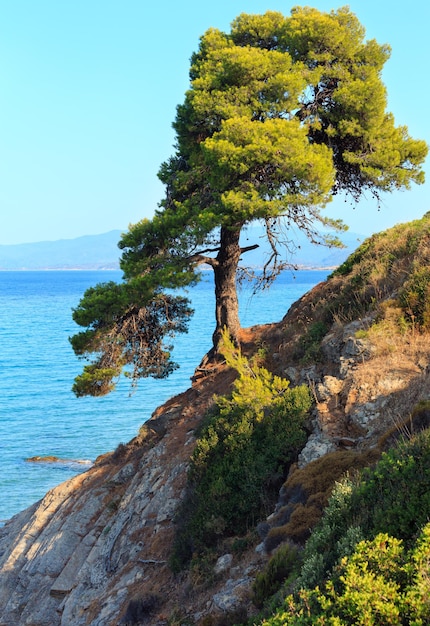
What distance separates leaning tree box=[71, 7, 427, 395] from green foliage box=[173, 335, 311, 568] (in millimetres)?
6218

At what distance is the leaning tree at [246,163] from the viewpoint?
1912 cm

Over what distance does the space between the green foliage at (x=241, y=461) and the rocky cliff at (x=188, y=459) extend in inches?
20.5

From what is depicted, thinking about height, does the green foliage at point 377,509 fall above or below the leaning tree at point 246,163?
below

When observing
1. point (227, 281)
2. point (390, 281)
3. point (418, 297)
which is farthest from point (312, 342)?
point (227, 281)

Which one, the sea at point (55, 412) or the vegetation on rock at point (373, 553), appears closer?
the vegetation on rock at point (373, 553)

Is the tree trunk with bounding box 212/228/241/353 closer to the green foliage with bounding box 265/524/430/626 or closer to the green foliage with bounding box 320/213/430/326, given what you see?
the green foliage with bounding box 320/213/430/326

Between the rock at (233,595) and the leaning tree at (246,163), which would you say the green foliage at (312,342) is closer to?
the leaning tree at (246,163)

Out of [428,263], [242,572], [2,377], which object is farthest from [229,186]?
[2,377]

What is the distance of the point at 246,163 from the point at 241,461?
9305 mm

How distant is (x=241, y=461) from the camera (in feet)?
45.2

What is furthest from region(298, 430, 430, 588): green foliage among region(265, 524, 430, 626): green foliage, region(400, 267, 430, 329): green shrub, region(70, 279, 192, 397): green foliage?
region(70, 279, 192, 397): green foliage

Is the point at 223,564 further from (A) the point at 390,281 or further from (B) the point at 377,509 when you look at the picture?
(A) the point at 390,281

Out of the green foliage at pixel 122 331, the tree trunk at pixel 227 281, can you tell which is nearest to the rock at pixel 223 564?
the green foliage at pixel 122 331

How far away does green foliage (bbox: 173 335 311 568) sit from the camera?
13.0 meters
